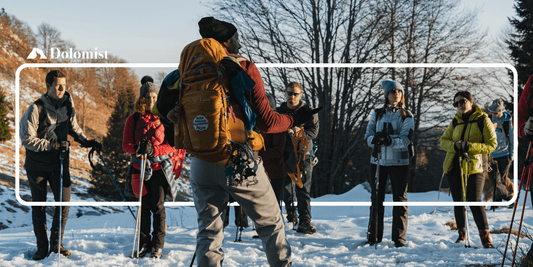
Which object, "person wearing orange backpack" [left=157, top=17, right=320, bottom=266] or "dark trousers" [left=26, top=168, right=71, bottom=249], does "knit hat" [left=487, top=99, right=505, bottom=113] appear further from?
"dark trousers" [left=26, top=168, right=71, bottom=249]

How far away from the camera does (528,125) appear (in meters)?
2.83

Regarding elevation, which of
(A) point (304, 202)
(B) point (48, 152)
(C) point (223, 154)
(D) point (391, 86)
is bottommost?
(A) point (304, 202)

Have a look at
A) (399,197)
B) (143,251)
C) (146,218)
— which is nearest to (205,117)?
(146,218)

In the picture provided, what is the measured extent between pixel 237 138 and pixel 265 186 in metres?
0.39

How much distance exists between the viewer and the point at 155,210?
382 cm

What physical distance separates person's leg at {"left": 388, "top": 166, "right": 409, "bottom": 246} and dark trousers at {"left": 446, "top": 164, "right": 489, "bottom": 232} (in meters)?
0.67

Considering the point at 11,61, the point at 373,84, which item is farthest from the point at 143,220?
the point at 11,61

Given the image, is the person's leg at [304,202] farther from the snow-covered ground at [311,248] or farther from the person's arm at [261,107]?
the person's arm at [261,107]

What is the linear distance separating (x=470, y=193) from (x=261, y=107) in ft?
10.6

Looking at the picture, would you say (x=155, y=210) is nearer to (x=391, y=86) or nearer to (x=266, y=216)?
(x=266, y=216)

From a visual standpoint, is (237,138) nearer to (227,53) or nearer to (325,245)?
(227,53)

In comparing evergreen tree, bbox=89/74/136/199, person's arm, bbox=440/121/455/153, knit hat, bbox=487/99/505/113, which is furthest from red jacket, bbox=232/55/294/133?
evergreen tree, bbox=89/74/136/199

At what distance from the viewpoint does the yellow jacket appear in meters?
3.98

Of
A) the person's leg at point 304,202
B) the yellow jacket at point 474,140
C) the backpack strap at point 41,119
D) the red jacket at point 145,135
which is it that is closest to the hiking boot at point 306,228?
the person's leg at point 304,202
